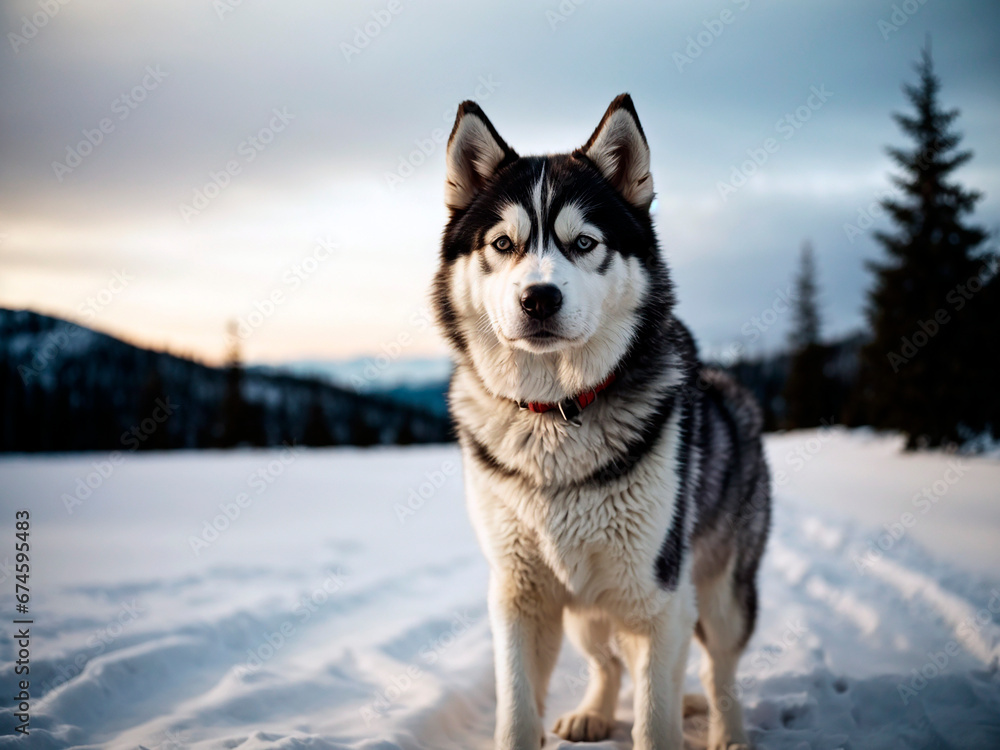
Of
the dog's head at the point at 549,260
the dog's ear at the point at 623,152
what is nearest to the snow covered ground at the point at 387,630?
the dog's head at the point at 549,260

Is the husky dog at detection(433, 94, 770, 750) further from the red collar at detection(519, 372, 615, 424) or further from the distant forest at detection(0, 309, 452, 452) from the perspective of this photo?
the distant forest at detection(0, 309, 452, 452)

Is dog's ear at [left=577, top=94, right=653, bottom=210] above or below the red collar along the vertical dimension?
above

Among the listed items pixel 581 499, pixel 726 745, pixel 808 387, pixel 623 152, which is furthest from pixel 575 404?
pixel 808 387

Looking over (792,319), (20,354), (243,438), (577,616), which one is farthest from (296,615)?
(792,319)

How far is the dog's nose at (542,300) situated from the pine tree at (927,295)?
643 inches

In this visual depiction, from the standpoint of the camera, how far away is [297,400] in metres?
68.6

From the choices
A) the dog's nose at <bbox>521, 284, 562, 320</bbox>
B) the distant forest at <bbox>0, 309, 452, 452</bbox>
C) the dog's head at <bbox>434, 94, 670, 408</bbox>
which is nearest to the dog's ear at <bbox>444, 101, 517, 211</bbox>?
the dog's head at <bbox>434, 94, 670, 408</bbox>

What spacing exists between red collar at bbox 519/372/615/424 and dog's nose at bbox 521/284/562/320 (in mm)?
517

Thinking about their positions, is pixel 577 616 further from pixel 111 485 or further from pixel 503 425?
pixel 111 485

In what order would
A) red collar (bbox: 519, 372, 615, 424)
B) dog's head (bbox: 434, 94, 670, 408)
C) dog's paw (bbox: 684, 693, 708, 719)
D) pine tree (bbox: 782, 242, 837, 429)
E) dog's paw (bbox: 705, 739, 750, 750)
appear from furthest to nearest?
pine tree (bbox: 782, 242, 837, 429) < dog's paw (bbox: 684, 693, 708, 719) < dog's paw (bbox: 705, 739, 750, 750) < red collar (bbox: 519, 372, 615, 424) < dog's head (bbox: 434, 94, 670, 408)

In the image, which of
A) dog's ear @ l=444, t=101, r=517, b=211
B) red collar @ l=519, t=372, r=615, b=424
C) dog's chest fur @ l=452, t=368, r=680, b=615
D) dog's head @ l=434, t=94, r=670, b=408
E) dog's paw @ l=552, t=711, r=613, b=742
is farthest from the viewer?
dog's paw @ l=552, t=711, r=613, b=742

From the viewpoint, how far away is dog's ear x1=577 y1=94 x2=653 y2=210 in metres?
2.64

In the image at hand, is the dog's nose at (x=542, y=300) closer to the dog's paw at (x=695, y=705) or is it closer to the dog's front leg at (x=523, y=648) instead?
the dog's front leg at (x=523, y=648)

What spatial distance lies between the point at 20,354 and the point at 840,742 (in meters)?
10.9
